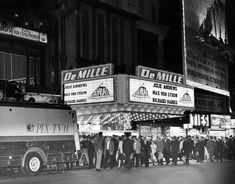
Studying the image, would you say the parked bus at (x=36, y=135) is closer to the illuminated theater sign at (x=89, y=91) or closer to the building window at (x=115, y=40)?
the illuminated theater sign at (x=89, y=91)

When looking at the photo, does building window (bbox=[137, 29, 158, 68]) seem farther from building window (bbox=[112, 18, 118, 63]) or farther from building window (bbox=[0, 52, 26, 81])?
building window (bbox=[0, 52, 26, 81])

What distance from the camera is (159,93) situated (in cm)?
2614

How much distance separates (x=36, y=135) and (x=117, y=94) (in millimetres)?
6515

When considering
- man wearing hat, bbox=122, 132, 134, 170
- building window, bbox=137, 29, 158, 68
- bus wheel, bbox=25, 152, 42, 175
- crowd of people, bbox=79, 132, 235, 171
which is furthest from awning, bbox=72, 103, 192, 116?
building window, bbox=137, 29, 158, 68

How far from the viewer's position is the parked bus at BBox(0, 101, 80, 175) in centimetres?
1692

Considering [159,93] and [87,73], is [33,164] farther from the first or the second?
[159,93]

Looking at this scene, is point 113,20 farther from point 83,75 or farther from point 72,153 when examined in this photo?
point 72,153

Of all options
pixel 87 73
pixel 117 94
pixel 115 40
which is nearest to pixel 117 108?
pixel 117 94

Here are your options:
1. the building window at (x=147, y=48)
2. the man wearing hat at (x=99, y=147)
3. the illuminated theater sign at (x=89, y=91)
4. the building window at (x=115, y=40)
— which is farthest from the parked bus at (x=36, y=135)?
the building window at (x=147, y=48)

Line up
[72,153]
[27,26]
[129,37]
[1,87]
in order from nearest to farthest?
[72,153] < [1,87] < [27,26] < [129,37]

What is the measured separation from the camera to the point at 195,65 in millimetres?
33438

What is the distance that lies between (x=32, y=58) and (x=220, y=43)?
19.6 metres

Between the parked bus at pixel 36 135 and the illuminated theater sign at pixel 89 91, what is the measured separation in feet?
13.1

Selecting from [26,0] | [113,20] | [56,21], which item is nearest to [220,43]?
[113,20]
